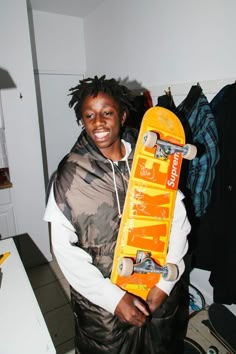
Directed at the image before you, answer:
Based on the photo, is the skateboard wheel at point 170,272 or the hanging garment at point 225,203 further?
the hanging garment at point 225,203

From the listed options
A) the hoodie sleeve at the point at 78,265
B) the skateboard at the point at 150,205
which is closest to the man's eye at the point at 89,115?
the skateboard at the point at 150,205

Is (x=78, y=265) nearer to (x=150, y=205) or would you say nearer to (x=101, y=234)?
(x=101, y=234)

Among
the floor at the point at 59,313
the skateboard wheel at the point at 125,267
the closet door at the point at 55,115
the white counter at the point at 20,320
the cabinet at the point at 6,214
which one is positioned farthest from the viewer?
the closet door at the point at 55,115

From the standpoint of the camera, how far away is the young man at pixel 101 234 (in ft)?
3.15

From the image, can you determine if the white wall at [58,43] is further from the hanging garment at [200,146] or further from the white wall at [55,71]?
the hanging garment at [200,146]

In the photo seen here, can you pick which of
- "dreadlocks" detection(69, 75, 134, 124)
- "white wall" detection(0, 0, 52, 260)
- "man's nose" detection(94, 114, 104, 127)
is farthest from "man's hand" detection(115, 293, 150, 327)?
"white wall" detection(0, 0, 52, 260)

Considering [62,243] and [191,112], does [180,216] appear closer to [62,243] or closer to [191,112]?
[62,243]

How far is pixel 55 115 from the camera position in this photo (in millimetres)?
3141

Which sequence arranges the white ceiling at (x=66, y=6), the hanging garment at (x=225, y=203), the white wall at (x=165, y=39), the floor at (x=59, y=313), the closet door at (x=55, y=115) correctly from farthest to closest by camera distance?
the closet door at (x=55, y=115), the white ceiling at (x=66, y=6), the floor at (x=59, y=313), the white wall at (x=165, y=39), the hanging garment at (x=225, y=203)

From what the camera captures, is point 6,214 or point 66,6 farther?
point 66,6

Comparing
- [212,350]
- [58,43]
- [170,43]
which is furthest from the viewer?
[58,43]

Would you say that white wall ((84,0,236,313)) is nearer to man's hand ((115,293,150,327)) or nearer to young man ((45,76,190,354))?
young man ((45,76,190,354))

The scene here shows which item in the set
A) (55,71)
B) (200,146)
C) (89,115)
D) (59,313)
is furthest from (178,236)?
(55,71)

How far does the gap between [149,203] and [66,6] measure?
2.69 m
